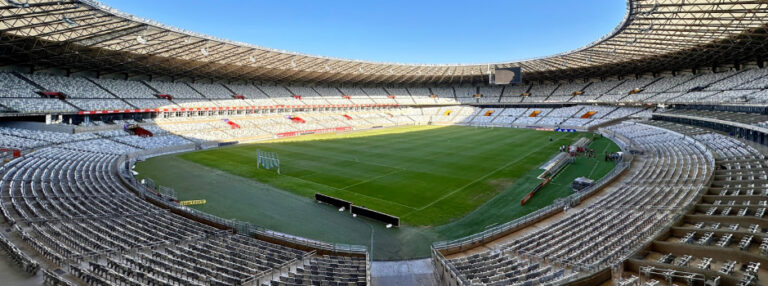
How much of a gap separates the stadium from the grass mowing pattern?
30 cm

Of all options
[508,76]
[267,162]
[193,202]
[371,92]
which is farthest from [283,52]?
[371,92]

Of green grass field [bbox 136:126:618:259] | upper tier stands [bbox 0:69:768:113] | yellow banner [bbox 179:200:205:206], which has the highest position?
upper tier stands [bbox 0:69:768:113]

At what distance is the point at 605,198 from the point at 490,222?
6.94 meters

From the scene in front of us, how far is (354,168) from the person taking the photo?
3431 cm

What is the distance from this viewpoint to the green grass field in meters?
19.8

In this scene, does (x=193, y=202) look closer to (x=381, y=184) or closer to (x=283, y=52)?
(x=381, y=184)

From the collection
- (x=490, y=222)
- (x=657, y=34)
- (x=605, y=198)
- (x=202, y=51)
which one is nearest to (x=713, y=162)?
(x=605, y=198)

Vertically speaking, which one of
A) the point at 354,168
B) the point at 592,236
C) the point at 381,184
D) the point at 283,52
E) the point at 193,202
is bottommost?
the point at 193,202

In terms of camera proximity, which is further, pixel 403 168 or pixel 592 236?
pixel 403 168

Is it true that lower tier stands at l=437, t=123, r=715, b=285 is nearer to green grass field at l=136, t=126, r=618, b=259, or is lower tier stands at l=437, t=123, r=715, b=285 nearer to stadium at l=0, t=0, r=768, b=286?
stadium at l=0, t=0, r=768, b=286

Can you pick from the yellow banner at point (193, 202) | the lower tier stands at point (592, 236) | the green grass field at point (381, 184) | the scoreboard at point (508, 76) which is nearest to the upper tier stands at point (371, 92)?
the green grass field at point (381, 184)

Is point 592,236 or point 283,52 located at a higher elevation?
point 283,52

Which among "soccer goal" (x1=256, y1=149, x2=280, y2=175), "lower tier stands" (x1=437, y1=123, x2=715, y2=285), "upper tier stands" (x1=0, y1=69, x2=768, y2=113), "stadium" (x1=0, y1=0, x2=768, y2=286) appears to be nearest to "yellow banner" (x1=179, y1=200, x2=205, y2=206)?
"stadium" (x1=0, y1=0, x2=768, y2=286)

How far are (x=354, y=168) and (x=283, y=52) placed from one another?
28500mm
